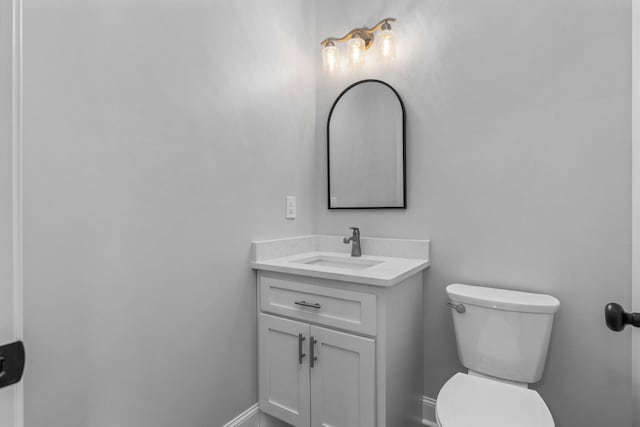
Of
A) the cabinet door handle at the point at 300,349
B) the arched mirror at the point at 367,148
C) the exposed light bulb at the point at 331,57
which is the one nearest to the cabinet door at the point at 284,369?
the cabinet door handle at the point at 300,349

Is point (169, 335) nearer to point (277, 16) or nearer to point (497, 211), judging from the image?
point (497, 211)

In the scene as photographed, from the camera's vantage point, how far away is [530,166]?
1.43 m

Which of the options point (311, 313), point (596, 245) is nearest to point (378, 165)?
point (311, 313)

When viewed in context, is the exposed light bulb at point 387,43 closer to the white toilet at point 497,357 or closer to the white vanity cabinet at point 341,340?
the white vanity cabinet at point 341,340

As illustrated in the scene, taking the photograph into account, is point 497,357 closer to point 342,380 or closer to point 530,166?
point 342,380

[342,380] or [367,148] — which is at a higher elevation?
[367,148]

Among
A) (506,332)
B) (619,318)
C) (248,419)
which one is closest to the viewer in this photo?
(619,318)

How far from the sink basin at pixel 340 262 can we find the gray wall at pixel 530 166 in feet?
0.80

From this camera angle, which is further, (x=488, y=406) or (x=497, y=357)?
(x=497, y=357)

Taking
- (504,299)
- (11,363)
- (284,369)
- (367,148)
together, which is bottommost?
(284,369)

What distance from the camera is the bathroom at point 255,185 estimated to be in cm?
95

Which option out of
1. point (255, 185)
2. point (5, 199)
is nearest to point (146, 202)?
point (255, 185)

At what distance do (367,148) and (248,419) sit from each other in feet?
5.08

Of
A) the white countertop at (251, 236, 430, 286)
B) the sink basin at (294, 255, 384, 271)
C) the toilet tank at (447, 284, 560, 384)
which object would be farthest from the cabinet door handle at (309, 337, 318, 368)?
the toilet tank at (447, 284, 560, 384)
